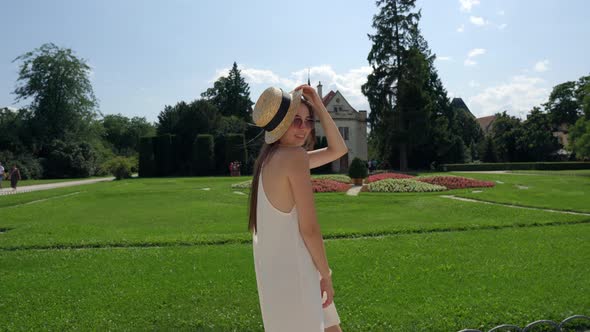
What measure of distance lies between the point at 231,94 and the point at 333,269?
7525cm

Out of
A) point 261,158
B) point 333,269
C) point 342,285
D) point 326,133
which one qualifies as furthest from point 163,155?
point 261,158

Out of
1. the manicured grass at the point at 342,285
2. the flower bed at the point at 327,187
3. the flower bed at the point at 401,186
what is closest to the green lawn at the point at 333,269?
the manicured grass at the point at 342,285

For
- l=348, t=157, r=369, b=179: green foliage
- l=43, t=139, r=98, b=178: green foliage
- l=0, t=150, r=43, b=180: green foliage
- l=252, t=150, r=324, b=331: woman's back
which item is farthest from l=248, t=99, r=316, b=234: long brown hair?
l=43, t=139, r=98, b=178: green foliage

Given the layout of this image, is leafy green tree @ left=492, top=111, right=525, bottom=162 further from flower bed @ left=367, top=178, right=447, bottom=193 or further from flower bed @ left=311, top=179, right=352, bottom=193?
flower bed @ left=311, top=179, right=352, bottom=193

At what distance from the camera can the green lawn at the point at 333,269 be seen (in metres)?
5.09

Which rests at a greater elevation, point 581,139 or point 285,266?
point 581,139

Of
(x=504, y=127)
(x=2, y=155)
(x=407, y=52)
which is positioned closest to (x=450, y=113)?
(x=504, y=127)

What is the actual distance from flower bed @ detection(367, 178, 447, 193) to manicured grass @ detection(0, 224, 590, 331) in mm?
13479

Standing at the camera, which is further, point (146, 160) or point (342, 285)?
point (146, 160)

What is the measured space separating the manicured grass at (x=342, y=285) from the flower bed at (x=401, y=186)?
44.2ft

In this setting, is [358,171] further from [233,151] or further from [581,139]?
[233,151]

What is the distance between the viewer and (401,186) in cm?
2352

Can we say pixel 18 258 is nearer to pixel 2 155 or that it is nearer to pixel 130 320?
pixel 130 320

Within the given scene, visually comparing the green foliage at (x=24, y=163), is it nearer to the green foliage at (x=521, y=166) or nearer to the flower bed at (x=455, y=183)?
the flower bed at (x=455, y=183)
